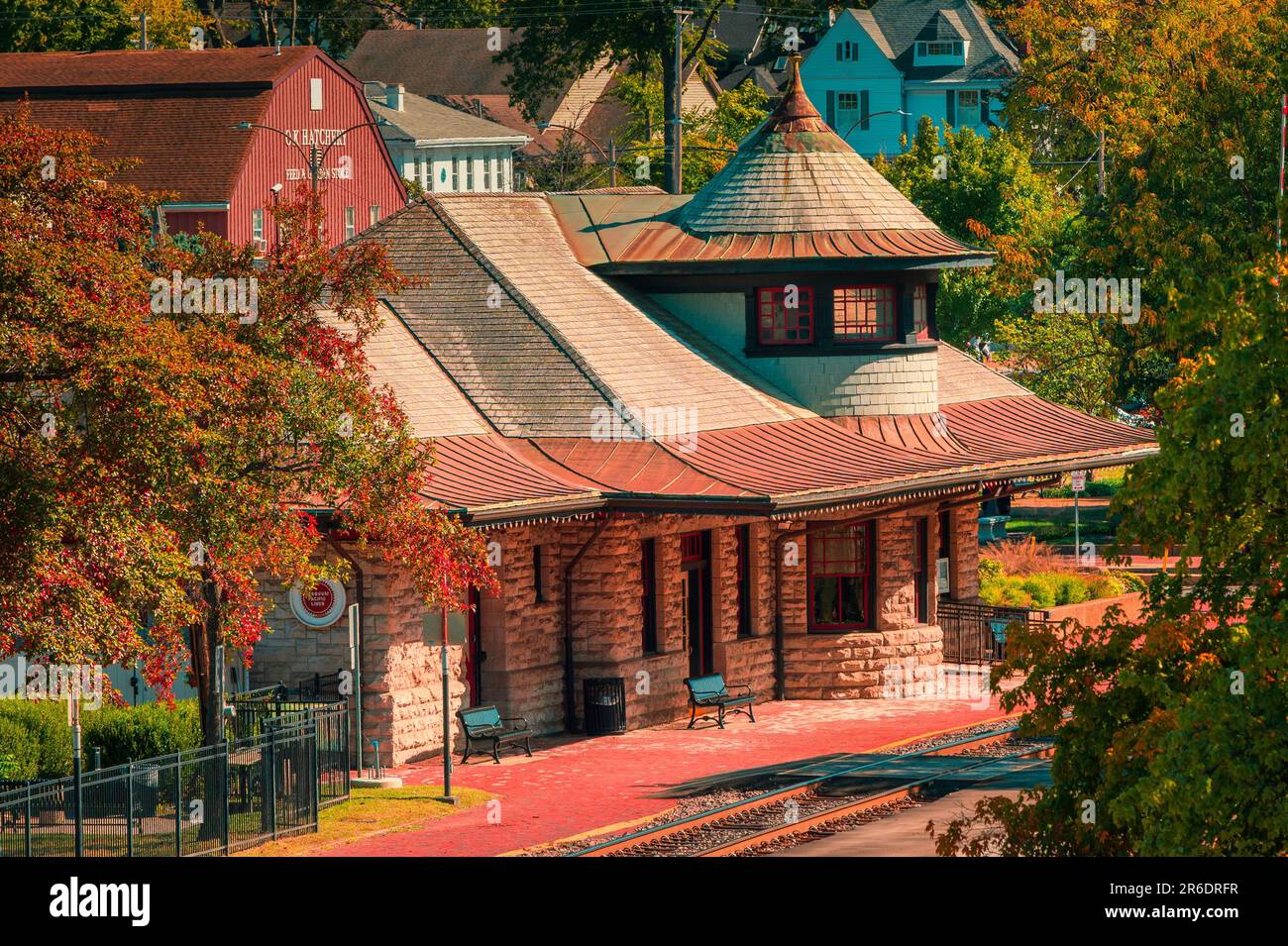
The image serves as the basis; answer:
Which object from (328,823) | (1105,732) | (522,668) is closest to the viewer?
(1105,732)

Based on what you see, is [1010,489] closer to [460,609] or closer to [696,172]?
[460,609]

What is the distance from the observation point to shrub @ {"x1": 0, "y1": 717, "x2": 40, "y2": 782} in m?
26.3

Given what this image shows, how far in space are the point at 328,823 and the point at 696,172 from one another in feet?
179

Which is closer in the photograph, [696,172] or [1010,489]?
[1010,489]

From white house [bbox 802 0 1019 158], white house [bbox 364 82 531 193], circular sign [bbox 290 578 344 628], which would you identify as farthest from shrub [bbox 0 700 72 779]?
white house [bbox 802 0 1019 158]

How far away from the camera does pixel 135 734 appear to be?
27.4m

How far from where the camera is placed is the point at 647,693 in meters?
34.1

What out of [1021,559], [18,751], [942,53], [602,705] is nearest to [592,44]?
[942,53]

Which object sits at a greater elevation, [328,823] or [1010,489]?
[1010,489]

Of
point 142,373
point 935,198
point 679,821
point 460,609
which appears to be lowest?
point 679,821

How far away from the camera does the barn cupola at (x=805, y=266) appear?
1508 inches

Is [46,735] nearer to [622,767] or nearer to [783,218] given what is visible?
[622,767]

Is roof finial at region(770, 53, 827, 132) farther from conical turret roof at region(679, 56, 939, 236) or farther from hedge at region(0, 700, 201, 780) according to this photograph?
hedge at region(0, 700, 201, 780)
